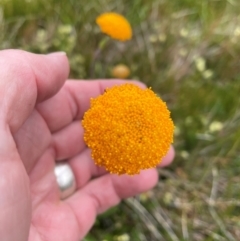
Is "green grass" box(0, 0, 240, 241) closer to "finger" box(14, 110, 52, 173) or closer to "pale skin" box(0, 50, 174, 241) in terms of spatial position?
"pale skin" box(0, 50, 174, 241)

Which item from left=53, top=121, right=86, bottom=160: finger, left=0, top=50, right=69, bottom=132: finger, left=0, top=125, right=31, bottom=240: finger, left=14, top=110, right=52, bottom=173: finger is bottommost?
left=53, top=121, right=86, bottom=160: finger

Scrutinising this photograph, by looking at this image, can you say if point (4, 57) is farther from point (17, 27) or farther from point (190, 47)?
point (190, 47)

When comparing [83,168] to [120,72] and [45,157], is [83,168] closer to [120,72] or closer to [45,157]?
[45,157]

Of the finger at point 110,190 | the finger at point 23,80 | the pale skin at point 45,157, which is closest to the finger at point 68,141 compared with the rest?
the pale skin at point 45,157

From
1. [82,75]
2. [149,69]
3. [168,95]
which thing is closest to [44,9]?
[82,75]

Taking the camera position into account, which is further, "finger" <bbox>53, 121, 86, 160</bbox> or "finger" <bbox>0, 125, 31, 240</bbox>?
"finger" <bbox>53, 121, 86, 160</bbox>

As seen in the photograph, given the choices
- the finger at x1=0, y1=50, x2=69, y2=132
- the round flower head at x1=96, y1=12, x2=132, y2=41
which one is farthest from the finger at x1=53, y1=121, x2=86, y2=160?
the round flower head at x1=96, y1=12, x2=132, y2=41
